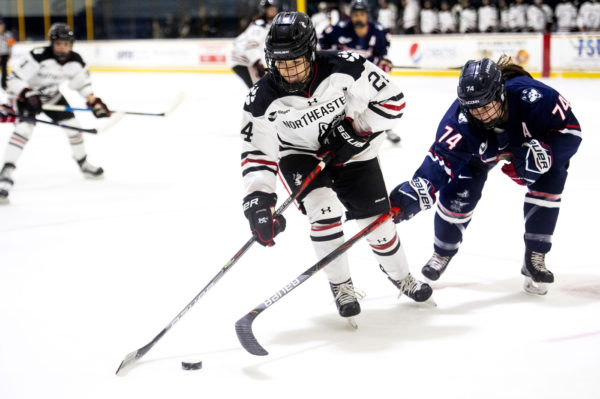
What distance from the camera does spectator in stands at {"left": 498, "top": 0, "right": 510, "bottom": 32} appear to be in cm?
1223

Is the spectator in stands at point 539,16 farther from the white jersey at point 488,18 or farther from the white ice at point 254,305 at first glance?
the white ice at point 254,305

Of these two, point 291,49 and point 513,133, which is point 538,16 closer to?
point 513,133

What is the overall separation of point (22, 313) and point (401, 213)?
1385 millimetres

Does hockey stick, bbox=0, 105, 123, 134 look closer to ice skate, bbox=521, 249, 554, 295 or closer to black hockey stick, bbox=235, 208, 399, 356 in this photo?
black hockey stick, bbox=235, 208, 399, 356

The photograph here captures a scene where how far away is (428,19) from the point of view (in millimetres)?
13086

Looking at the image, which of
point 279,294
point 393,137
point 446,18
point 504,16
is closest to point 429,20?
point 446,18

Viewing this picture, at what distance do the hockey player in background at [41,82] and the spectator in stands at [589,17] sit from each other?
838cm

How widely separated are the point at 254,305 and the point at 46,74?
2.98 meters

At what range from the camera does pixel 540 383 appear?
6.53 feet

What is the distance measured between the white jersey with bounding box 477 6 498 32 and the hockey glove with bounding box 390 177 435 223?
10.4 metres

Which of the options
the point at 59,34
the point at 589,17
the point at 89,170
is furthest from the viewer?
the point at 589,17

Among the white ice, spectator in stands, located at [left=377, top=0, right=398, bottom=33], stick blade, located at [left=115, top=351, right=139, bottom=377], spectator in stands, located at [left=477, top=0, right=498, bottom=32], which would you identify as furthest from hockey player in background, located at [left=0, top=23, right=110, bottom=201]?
spectator in stands, located at [left=377, top=0, right=398, bottom=33]

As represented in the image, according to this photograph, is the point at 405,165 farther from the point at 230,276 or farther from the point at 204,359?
the point at 204,359

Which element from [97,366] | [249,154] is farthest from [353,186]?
[97,366]
